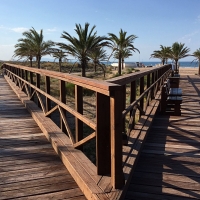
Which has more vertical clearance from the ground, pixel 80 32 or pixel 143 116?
pixel 80 32

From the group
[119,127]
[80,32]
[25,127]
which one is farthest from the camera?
[80,32]

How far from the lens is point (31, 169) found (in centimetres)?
321

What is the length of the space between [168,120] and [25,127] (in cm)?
312

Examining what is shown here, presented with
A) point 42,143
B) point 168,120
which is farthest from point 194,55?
point 42,143

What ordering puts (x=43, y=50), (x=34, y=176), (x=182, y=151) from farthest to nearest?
1. (x=43, y=50)
2. (x=182, y=151)
3. (x=34, y=176)

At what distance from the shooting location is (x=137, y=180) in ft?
9.95

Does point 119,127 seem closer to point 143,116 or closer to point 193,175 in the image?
point 193,175

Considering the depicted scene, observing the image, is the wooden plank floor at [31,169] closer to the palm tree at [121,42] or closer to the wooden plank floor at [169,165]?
the wooden plank floor at [169,165]

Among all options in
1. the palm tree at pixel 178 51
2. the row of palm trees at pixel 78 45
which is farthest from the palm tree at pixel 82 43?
the palm tree at pixel 178 51

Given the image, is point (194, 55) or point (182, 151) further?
point (194, 55)

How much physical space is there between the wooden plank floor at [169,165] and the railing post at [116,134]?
40 cm

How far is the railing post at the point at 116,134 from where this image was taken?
2230mm

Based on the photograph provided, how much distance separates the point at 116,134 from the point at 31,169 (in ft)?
4.82

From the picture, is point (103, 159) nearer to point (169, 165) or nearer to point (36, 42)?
point (169, 165)
